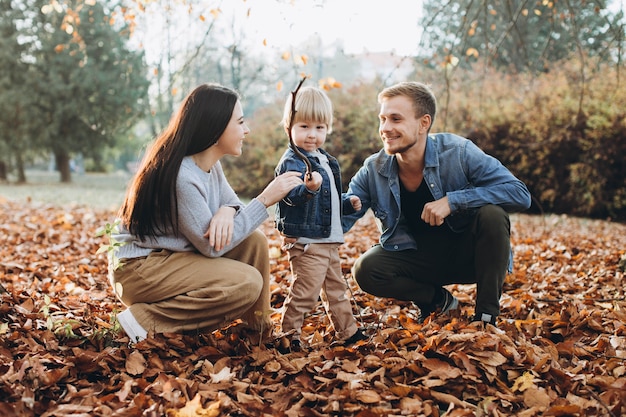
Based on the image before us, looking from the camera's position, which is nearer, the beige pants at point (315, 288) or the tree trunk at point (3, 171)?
the beige pants at point (315, 288)

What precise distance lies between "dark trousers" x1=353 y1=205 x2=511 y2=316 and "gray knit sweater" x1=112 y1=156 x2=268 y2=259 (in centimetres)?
85

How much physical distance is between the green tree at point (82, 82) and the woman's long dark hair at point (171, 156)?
59.4ft

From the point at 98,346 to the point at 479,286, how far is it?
1.95 metres

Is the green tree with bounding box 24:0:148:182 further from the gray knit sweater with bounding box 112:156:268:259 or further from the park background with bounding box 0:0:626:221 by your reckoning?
the gray knit sweater with bounding box 112:156:268:259

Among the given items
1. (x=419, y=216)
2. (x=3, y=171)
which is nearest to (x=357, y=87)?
(x=419, y=216)

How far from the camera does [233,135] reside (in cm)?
272

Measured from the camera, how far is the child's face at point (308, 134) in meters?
2.86

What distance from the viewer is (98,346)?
2.66 m

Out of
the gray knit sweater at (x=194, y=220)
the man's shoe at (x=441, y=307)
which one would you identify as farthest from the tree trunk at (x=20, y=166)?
the man's shoe at (x=441, y=307)

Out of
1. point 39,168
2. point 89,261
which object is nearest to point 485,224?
point 89,261

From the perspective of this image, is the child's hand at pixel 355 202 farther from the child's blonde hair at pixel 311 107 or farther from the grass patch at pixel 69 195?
the grass patch at pixel 69 195

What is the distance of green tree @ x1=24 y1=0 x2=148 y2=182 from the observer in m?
19.9

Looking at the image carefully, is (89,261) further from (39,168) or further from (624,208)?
(39,168)

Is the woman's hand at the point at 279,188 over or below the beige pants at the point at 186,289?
over
